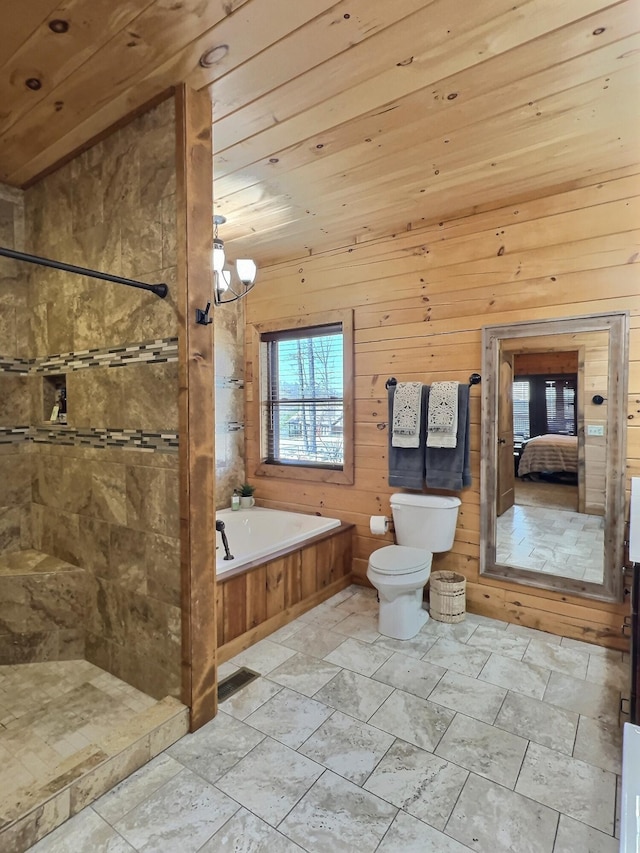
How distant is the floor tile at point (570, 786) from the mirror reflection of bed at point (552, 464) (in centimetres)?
110

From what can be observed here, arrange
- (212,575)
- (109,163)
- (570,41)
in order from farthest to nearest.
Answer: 1. (109,163)
2. (212,575)
3. (570,41)

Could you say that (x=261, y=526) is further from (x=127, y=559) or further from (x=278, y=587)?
(x=127, y=559)

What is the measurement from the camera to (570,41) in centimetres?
151

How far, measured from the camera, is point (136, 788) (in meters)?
1.55

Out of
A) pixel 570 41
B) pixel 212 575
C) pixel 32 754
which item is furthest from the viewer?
pixel 212 575

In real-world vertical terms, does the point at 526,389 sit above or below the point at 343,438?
above

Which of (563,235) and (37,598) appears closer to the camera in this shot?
(37,598)

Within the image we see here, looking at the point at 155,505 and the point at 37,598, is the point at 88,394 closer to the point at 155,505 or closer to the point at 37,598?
the point at 155,505

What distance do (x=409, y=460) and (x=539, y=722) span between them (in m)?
1.49

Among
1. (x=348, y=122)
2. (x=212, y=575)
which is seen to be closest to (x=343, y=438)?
(x=212, y=575)

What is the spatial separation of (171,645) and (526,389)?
2.23 metres

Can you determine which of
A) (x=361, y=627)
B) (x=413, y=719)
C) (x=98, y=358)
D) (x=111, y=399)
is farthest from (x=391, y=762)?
(x=98, y=358)

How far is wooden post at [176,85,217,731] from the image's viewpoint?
1.74 meters

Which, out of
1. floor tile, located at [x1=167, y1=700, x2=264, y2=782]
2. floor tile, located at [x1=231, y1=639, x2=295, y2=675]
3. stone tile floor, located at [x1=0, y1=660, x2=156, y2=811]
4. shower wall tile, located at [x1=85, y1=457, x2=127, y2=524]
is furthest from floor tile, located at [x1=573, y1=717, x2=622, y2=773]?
shower wall tile, located at [x1=85, y1=457, x2=127, y2=524]
